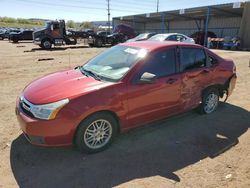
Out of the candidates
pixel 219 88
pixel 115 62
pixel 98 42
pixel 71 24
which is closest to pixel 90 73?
pixel 115 62

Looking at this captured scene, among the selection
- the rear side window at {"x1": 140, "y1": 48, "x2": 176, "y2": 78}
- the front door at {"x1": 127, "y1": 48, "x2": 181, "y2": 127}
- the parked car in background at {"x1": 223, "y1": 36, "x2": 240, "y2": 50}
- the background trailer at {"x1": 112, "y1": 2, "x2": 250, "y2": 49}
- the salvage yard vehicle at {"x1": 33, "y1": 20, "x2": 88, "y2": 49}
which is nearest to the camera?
the front door at {"x1": 127, "y1": 48, "x2": 181, "y2": 127}

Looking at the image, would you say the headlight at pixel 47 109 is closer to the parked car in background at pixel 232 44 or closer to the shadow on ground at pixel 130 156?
the shadow on ground at pixel 130 156

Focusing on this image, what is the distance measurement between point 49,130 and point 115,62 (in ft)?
5.56

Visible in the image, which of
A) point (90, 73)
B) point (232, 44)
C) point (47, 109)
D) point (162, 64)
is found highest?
point (162, 64)

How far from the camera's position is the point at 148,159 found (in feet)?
11.7

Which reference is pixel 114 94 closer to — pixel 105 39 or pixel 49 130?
pixel 49 130

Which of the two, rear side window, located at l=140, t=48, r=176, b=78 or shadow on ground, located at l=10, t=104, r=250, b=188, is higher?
rear side window, located at l=140, t=48, r=176, b=78

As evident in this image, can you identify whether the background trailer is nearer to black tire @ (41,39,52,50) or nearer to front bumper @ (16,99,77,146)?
black tire @ (41,39,52,50)

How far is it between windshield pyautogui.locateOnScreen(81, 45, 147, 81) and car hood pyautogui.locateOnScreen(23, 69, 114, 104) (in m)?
0.22

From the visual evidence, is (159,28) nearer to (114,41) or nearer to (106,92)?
(114,41)

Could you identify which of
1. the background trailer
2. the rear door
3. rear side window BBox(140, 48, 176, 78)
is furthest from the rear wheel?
rear side window BBox(140, 48, 176, 78)

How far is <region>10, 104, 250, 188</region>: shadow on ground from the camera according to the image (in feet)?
10.3

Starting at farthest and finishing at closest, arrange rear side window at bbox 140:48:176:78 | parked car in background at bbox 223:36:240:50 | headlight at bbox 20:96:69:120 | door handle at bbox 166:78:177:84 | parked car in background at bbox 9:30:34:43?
parked car in background at bbox 9:30:34:43 < parked car in background at bbox 223:36:240:50 < door handle at bbox 166:78:177:84 < rear side window at bbox 140:48:176:78 < headlight at bbox 20:96:69:120

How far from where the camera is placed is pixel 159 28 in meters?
40.9
